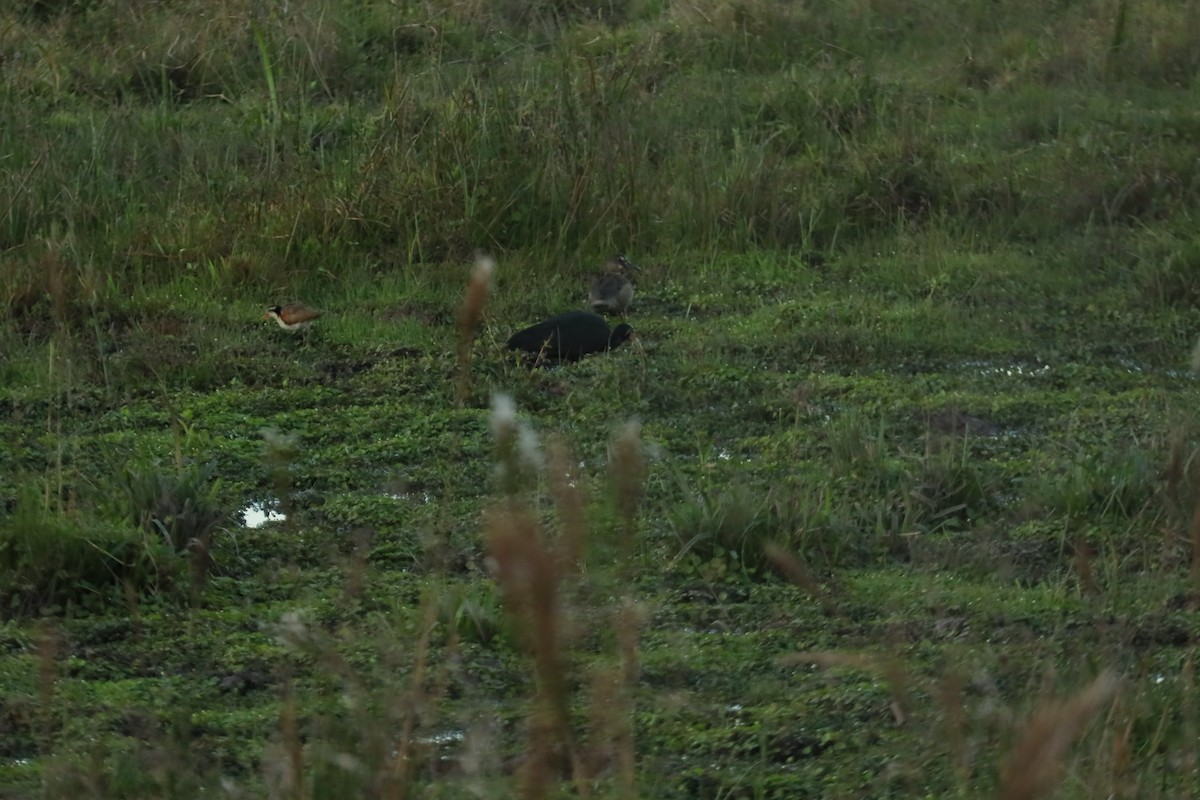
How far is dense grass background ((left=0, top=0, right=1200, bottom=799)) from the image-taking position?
8.56 feet

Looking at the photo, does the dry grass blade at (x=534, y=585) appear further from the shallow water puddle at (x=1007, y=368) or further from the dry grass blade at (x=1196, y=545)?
the shallow water puddle at (x=1007, y=368)

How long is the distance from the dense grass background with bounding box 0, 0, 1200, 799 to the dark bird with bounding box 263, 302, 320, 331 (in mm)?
141

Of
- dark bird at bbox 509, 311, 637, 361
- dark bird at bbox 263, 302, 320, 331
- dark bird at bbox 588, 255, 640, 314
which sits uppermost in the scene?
dark bird at bbox 509, 311, 637, 361

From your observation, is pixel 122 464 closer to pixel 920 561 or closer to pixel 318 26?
pixel 920 561

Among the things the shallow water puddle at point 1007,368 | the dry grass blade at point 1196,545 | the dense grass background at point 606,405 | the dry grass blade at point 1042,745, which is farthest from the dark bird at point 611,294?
the dry grass blade at point 1042,745

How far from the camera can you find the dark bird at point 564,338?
5797mm

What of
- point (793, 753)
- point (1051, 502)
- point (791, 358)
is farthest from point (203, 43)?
point (793, 753)

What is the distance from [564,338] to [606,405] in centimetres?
51

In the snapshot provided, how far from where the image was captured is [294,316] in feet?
20.0

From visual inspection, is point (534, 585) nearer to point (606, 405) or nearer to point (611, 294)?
point (606, 405)

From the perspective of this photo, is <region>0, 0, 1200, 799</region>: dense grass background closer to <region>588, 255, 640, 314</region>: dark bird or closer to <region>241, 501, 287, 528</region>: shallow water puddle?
<region>241, 501, 287, 528</region>: shallow water puddle

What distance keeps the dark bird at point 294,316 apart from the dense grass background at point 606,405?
0.46 feet

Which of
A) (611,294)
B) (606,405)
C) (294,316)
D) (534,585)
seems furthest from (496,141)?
(534,585)

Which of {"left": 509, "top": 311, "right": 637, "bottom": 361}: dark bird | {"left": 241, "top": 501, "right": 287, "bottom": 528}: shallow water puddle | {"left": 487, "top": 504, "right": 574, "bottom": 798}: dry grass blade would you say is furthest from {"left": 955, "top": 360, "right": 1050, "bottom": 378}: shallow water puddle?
{"left": 487, "top": 504, "right": 574, "bottom": 798}: dry grass blade
